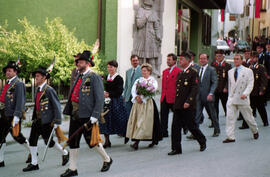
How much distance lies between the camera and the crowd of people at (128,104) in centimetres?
686

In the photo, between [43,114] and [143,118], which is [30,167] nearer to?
[43,114]

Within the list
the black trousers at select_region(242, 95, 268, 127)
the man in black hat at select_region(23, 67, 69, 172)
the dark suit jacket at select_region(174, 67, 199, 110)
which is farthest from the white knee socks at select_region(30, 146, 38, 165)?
the black trousers at select_region(242, 95, 268, 127)

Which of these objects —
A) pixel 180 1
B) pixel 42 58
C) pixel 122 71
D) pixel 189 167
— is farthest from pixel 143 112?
pixel 180 1

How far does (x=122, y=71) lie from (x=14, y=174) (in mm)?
9768

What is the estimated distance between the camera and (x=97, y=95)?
6.81m

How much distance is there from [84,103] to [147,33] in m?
10.3

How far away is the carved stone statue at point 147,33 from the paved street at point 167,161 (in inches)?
290

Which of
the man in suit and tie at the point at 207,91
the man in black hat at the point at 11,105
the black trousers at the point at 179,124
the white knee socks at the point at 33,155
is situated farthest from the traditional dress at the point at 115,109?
the white knee socks at the point at 33,155

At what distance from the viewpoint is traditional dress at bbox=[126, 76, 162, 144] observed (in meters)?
8.88

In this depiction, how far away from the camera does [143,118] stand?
8938 millimetres

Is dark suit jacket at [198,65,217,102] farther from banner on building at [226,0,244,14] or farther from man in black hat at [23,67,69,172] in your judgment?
banner on building at [226,0,244,14]

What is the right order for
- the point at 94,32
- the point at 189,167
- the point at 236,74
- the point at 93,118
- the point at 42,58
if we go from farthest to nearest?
1. the point at 94,32
2. the point at 42,58
3. the point at 236,74
4. the point at 189,167
5. the point at 93,118

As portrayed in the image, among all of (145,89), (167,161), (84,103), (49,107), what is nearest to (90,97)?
(84,103)

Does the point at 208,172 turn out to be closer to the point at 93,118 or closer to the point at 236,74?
the point at 93,118
